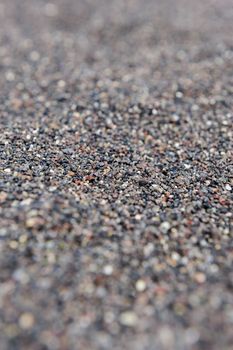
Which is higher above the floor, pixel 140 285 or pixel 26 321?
pixel 140 285

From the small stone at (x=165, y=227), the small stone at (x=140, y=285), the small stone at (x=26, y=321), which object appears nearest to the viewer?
the small stone at (x=26, y=321)

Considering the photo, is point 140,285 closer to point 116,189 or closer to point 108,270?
point 108,270

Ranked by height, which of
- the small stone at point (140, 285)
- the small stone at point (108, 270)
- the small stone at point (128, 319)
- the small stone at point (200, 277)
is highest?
the small stone at point (200, 277)

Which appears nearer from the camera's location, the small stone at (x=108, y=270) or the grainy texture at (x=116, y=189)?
the grainy texture at (x=116, y=189)

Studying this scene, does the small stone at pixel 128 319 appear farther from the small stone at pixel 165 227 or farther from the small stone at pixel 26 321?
the small stone at pixel 165 227

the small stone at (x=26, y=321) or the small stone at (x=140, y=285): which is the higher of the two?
the small stone at (x=140, y=285)

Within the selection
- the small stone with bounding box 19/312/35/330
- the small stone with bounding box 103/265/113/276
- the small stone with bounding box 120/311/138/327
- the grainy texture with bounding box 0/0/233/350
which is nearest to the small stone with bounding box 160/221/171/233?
the grainy texture with bounding box 0/0/233/350

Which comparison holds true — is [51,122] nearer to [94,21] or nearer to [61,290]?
[61,290]

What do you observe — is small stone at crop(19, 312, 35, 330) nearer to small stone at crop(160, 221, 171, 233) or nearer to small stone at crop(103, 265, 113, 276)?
small stone at crop(103, 265, 113, 276)

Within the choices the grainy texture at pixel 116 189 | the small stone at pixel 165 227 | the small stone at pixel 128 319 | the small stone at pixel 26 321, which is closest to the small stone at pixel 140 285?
the grainy texture at pixel 116 189

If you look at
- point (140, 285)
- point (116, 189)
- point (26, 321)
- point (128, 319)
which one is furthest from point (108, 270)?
point (116, 189)
